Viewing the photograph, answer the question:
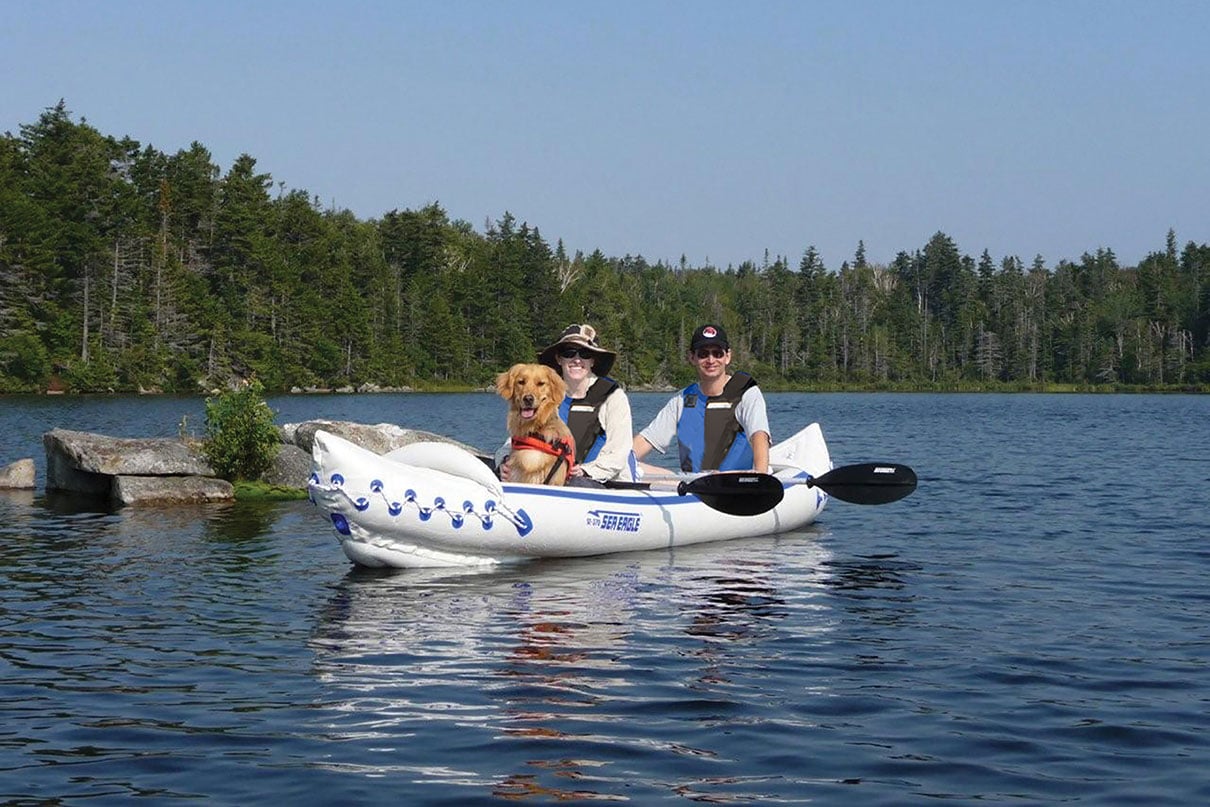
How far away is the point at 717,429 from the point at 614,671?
607 cm

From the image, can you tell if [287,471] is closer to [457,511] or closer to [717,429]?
[717,429]

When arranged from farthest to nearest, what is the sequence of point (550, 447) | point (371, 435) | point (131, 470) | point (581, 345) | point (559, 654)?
point (371, 435) → point (131, 470) → point (581, 345) → point (550, 447) → point (559, 654)

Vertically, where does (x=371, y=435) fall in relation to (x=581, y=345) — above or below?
below

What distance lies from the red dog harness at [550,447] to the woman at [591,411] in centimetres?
48

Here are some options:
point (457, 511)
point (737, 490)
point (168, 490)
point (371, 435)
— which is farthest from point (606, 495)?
point (371, 435)

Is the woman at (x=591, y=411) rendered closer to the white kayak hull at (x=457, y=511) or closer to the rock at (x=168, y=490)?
the white kayak hull at (x=457, y=511)

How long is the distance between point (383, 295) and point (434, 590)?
106820 millimetres

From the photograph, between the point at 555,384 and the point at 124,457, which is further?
the point at 124,457

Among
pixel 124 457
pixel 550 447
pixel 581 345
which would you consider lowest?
pixel 124 457

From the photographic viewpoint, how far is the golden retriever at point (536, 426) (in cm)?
1151

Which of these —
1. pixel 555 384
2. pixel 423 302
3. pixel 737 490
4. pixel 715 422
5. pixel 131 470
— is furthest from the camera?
pixel 423 302

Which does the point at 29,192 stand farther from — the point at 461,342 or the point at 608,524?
the point at 608,524

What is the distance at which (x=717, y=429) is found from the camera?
13992mm

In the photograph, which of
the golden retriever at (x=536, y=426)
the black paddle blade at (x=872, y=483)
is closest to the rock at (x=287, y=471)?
the golden retriever at (x=536, y=426)
